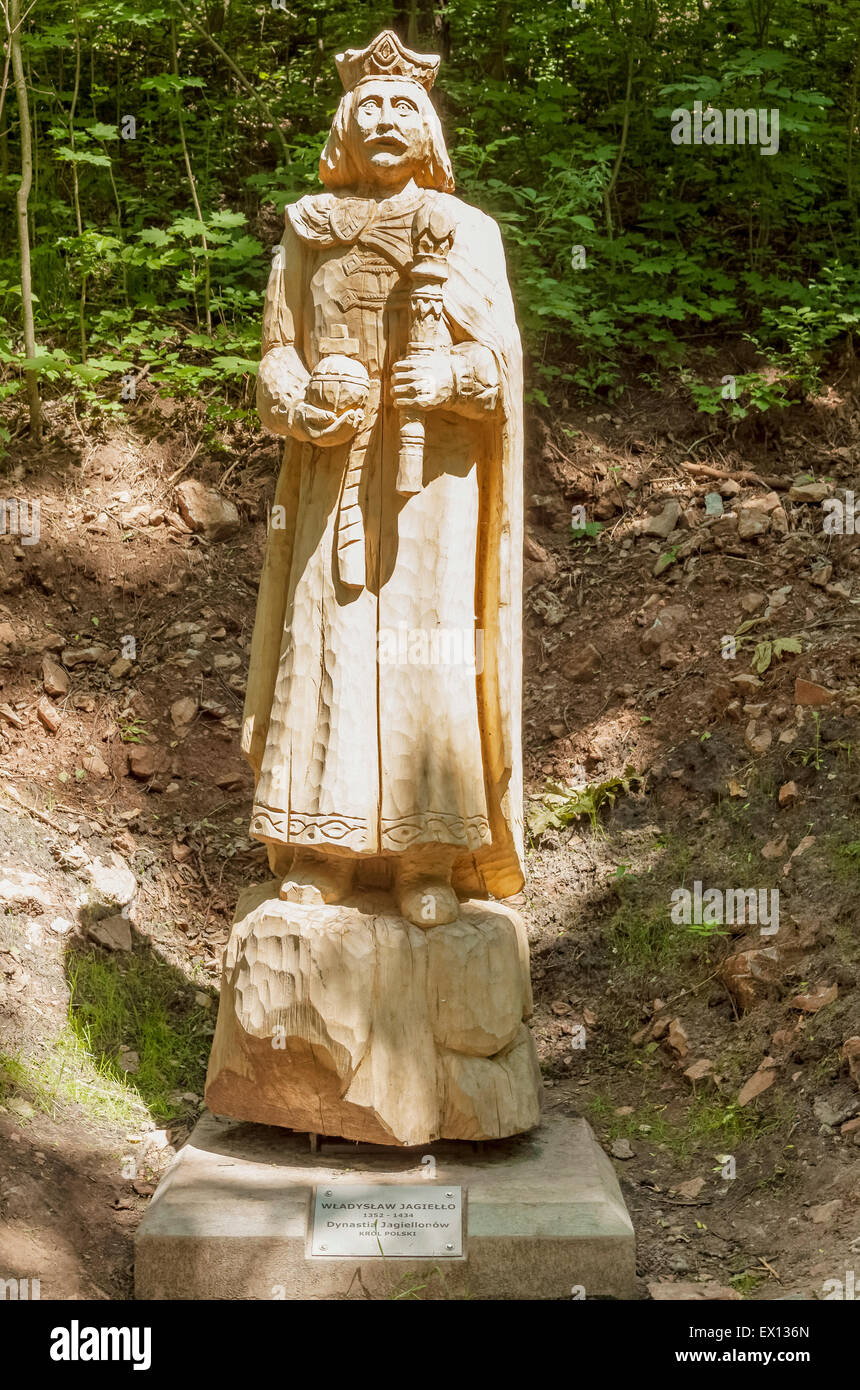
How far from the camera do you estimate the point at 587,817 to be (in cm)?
683

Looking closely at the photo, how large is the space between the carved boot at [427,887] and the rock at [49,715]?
2.74 meters

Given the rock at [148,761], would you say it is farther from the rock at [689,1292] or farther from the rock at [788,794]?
the rock at [689,1292]

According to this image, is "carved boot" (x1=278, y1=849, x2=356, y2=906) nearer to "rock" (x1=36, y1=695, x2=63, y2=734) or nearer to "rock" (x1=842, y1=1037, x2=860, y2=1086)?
"rock" (x1=842, y1=1037, x2=860, y2=1086)

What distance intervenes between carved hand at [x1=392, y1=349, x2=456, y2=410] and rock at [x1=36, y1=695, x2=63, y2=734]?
3.06 m

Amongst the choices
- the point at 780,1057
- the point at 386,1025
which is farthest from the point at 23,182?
the point at 780,1057

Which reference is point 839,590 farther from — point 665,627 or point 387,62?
point 387,62

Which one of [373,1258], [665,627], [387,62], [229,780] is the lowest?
[373,1258]

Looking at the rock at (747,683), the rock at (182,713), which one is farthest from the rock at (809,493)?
the rock at (182,713)

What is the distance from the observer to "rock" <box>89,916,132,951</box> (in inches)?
236

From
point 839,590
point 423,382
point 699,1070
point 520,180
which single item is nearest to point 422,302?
point 423,382

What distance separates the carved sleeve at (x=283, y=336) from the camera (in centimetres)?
463

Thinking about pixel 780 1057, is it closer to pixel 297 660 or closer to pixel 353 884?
pixel 353 884

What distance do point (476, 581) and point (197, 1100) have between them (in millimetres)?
2258

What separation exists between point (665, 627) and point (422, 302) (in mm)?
3080
